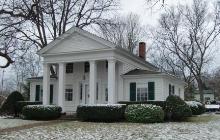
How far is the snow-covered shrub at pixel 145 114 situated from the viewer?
913 inches

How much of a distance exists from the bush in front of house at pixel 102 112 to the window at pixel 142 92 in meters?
3.11

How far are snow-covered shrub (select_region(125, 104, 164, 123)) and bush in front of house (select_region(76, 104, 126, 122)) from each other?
0.92 meters

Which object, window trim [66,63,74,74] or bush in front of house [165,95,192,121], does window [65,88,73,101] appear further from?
bush in front of house [165,95,192,121]

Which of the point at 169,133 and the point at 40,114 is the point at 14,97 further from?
the point at 169,133

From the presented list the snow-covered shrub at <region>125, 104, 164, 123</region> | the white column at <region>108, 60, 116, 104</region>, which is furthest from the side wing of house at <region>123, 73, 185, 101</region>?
the snow-covered shrub at <region>125, 104, 164, 123</region>

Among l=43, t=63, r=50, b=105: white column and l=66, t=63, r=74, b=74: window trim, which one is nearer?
l=43, t=63, r=50, b=105: white column

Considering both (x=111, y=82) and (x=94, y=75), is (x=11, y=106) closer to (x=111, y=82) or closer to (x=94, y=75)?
(x=94, y=75)

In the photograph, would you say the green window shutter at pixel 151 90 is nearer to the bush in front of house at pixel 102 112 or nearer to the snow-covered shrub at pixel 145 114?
the bush in front of house at pixel 102 112

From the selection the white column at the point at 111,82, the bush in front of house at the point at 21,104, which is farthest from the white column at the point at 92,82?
the bush in front of house at the point at 21,104

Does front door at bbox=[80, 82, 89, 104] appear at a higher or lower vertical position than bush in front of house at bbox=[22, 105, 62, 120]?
higher

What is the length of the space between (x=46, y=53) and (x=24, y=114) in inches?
198

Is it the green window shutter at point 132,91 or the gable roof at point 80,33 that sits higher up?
the gable roof at point 80,33

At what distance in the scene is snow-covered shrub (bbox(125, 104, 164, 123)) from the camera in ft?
76.1

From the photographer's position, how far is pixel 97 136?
1661 centimetres
